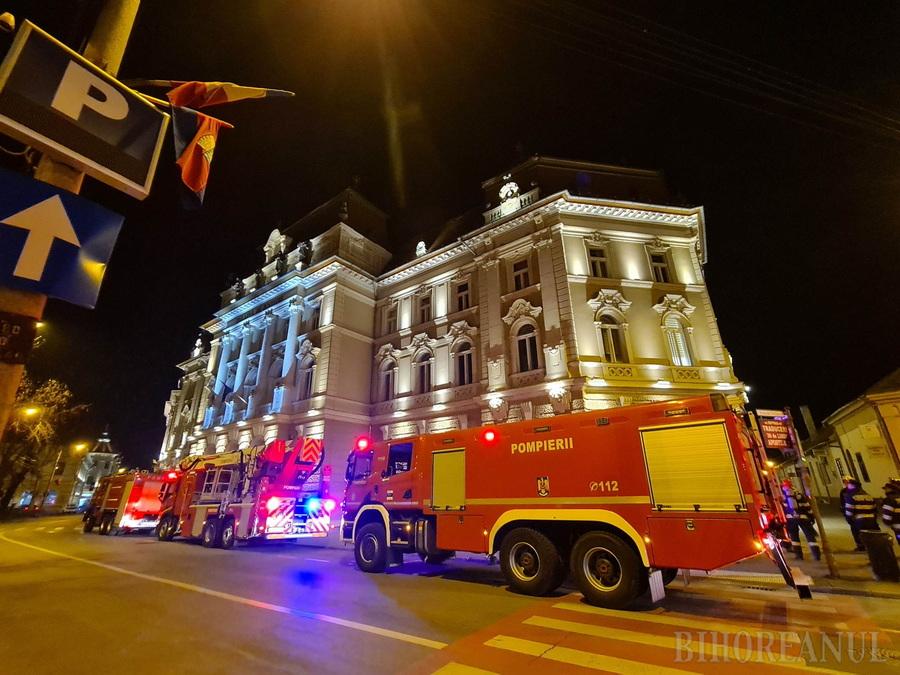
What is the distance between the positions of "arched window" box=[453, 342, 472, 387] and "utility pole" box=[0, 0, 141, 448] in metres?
21.0

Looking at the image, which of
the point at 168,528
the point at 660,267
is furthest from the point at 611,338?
the point at 168,528

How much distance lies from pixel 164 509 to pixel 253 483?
784 centimetres

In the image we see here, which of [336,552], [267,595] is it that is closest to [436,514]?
[267,595]

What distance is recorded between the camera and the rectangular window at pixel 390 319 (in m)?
29.1

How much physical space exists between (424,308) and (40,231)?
2486 centimetres

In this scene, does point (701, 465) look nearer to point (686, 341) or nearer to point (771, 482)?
point (771, 482)

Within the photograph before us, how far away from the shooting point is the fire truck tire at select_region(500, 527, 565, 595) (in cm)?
753

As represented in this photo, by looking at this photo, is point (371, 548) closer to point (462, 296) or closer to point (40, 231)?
point (40, 231)

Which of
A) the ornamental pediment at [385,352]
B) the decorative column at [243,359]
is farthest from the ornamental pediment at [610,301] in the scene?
the decorative column at [243,359]

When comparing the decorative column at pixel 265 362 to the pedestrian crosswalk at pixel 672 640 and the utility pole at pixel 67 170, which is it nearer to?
the pedestrian crosswalk at pixel 672 640

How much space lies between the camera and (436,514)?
31.4 feet

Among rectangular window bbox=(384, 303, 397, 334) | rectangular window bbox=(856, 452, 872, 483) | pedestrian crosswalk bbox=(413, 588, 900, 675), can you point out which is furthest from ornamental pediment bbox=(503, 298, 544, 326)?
rectangular window bbox=(856, 452, 872, 483)

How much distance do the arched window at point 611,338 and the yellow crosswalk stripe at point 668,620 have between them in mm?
14213

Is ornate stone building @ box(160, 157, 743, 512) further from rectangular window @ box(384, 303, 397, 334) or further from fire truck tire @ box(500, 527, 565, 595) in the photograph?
fire truck tire @ box(500, 527, 565, 595)
